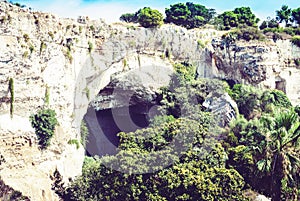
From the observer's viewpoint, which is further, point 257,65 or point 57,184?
point 257,65

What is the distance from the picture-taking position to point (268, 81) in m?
36.7

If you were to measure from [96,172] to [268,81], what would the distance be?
1854 cm

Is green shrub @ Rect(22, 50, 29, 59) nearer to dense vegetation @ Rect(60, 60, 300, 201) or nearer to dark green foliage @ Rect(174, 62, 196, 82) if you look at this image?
dense vegetation @ Rect(60, 60, 300, 201)

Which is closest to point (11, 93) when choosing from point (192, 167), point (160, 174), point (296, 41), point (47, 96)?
point (47, 96)

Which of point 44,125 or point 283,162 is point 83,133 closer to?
point 44,125

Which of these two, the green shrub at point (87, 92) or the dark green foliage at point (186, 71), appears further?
the dark green foliage at point (186, 71)

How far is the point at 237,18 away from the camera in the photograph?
153 ft

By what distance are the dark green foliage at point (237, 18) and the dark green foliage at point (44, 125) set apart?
82.1 feet

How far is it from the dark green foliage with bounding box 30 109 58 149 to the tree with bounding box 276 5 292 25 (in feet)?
105

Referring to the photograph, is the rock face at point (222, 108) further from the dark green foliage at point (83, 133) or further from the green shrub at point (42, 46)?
the green shrub at point (42, 46)

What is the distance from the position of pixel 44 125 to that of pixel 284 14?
32.9 metres

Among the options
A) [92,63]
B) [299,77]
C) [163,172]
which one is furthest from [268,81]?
[163,172]

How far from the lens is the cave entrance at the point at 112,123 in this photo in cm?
3136

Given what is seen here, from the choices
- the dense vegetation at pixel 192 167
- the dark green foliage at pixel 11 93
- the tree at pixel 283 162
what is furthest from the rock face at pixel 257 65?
the dark green foliage at pixel 11 93
